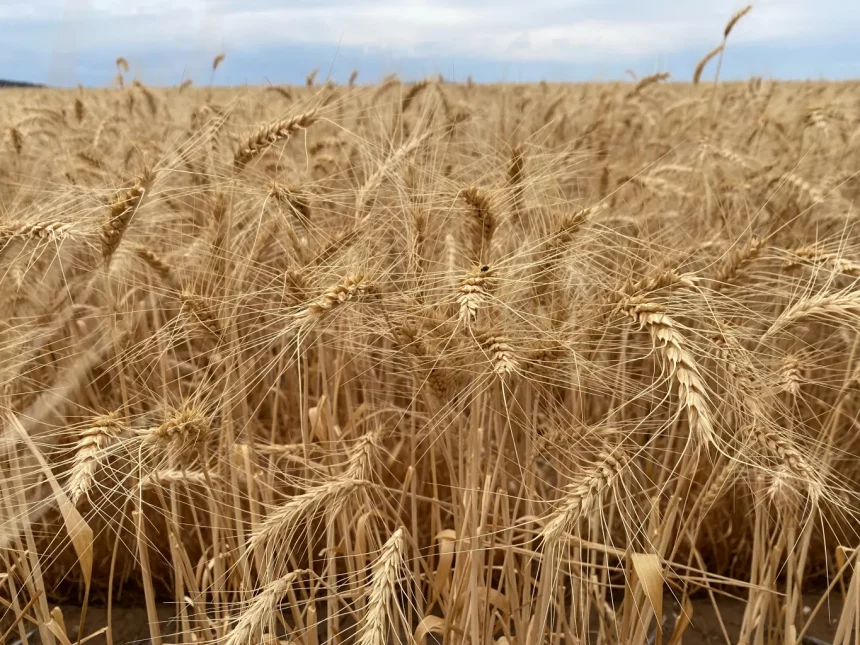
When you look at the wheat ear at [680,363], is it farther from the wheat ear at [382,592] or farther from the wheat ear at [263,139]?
the wheat ear at [263,139]

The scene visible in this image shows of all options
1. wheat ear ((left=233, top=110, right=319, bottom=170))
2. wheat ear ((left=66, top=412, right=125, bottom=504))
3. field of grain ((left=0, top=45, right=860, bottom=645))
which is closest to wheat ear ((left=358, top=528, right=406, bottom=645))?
field of grain ((left=0, top=45, right=860, bottom=645))

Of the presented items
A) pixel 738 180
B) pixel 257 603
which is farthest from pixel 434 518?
pixel 738 180

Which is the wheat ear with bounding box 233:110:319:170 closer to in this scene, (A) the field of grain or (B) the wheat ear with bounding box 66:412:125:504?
(A) the field of grain

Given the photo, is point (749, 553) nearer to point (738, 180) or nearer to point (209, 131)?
point (738, 180)

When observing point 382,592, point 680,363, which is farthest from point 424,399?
point 680,363

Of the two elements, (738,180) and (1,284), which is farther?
(738,180)

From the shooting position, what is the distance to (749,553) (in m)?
2.54

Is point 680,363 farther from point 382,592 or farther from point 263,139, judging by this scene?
point 263,139

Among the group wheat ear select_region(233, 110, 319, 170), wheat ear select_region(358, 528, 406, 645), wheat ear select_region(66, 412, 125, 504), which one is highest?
Result: wheat ear select_region(233, 110, 319, 170)

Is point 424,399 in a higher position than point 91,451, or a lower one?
lower

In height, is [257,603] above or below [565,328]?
below

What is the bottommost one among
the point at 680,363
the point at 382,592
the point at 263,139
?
the point at 382,592

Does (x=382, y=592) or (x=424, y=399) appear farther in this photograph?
(x=424, y=399)

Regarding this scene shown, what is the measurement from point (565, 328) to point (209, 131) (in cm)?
126
